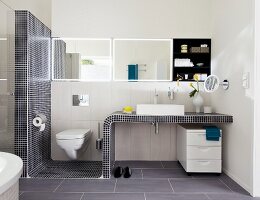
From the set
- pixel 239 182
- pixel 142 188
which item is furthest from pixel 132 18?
pixel 239 182

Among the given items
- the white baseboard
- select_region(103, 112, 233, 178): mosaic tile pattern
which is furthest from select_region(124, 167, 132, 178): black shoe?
the white baseboard

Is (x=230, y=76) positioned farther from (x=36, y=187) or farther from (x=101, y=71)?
(x=36, y=187)

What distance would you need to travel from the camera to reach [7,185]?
145 centimetres

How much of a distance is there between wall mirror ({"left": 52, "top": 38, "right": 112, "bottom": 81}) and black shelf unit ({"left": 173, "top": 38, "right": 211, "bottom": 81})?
1.03 meters

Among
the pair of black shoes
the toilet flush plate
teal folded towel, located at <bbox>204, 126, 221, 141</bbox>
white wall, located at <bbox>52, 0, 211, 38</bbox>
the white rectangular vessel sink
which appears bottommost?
the pair of black shoes

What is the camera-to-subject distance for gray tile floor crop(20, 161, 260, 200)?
2561mm

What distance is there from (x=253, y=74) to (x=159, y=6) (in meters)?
1.97

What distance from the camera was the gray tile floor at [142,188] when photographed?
2.56 m

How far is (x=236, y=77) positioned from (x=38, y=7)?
3.12 m

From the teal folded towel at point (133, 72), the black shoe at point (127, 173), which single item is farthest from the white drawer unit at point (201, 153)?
the teal folded towel at point (133, 72)

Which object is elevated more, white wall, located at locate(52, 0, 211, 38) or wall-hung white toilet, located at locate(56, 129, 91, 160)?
white wall, located at locate(52, 0, 211, 38)

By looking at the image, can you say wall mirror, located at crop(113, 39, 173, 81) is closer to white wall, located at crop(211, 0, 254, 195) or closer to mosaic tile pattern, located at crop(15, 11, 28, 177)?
white wall, located at crop(211, 0, 254, 195)

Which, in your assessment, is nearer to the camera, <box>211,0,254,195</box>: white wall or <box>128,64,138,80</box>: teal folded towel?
<box>211,0,254,195</box>: white wall

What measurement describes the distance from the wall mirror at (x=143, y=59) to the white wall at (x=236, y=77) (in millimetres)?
747
